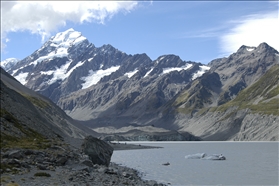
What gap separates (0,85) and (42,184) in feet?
277

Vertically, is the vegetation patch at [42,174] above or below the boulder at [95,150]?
below

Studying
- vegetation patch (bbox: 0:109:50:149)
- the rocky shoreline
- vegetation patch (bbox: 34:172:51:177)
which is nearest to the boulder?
vegetation patch (bbox: 0:109:50:149)

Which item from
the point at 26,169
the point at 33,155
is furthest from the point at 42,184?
the point at 33,155

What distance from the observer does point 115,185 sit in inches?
1751

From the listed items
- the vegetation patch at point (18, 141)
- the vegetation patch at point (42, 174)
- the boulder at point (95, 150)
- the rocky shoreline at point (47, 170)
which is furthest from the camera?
the boulder at point (95, 150)

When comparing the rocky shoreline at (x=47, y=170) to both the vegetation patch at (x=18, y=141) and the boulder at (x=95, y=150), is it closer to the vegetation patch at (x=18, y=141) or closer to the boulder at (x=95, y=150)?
the vegetation patch at (x=18, y=141)

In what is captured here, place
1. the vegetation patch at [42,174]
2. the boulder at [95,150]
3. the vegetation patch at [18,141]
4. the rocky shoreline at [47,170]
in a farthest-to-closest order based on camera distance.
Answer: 1. the boulder at [95,150]
2. the vegetation patch at [18,141]
3. the vegetation patch at [42,174]
4. the rocky shoreline at [47,170]

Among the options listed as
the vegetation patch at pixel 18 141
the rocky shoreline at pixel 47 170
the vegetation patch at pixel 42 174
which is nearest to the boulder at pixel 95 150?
the vegetation patch at pixel 18 141

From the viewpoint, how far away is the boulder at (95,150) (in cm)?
6906

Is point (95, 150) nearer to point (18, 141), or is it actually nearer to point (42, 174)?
point (18, 141)

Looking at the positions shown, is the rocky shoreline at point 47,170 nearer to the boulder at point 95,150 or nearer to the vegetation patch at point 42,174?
the vegetation patch at point 42,174

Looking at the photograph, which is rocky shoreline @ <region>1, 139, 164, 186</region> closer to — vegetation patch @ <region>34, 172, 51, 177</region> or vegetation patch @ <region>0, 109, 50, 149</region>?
vegetation patch @ <region>34, 172, 51, 177</region>

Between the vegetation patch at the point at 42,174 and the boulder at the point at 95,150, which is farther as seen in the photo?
the boulder at the point at 95,150

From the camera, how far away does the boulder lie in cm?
6906
